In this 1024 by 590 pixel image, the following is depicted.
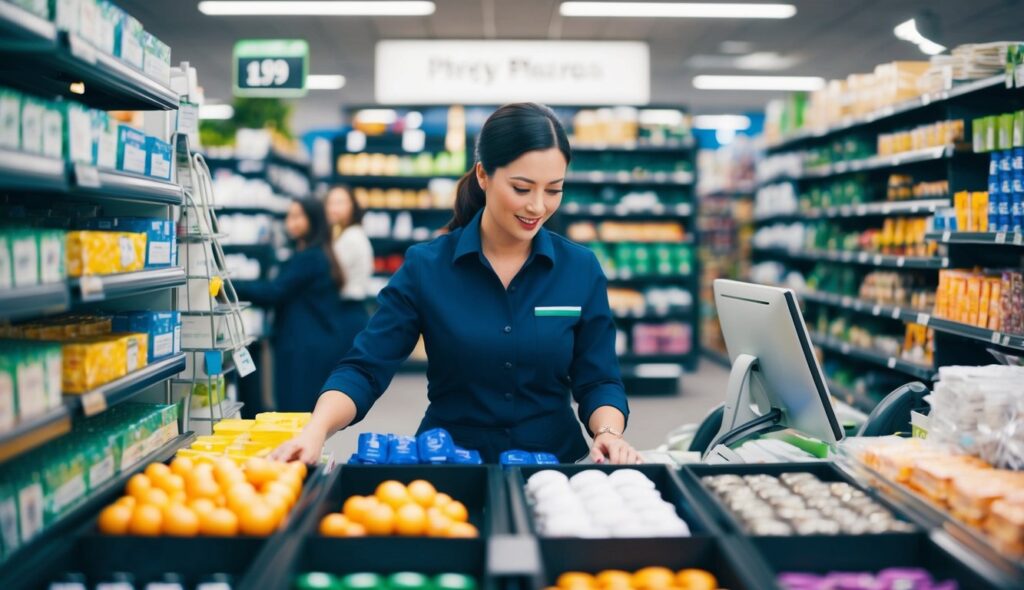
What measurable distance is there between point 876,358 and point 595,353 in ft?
14.6

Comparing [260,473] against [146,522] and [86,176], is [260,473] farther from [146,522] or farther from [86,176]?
[86,176]

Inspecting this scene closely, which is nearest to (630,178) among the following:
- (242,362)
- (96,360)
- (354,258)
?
(354,258)

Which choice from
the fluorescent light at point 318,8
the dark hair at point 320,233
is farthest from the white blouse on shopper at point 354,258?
the fluorescent light at point 318,8

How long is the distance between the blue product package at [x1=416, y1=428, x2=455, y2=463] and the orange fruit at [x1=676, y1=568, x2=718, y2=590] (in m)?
0.73

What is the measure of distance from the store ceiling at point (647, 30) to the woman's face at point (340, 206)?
336 cm

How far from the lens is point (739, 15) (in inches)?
359

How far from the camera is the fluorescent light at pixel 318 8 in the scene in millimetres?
8594

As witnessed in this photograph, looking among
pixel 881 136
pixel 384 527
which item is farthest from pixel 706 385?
pixel 384 527

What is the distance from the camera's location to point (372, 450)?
6.79 ft

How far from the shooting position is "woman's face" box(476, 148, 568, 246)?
2.08 metres

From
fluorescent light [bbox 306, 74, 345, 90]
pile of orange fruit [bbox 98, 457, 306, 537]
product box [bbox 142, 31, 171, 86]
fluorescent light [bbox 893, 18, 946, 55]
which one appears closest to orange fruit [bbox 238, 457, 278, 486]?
pile of orange fruit [bbox 98, 457, 306, 537]

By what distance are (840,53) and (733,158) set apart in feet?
6.54

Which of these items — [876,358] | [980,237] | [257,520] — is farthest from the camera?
[876,358]

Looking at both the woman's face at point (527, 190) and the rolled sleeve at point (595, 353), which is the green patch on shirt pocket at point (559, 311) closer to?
the rolled sleeve at point (595, 353)
